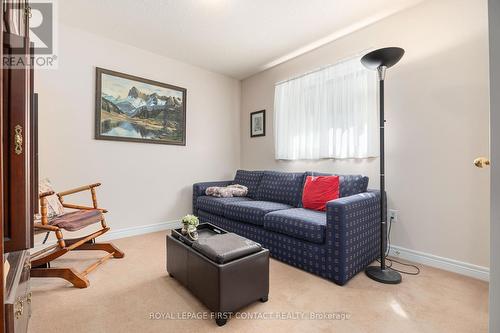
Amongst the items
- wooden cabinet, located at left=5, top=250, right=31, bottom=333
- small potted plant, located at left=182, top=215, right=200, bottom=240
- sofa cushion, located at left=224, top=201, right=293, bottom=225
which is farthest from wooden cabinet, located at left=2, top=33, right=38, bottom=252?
sofa cushion, located at left=224, top=201, right=293, bottom=225

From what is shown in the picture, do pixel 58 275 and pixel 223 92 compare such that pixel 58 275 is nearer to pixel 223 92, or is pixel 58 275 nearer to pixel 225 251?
pixel 225 251

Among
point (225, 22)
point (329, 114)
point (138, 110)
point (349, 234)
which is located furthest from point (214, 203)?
point (225, 22)

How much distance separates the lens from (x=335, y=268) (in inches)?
68.2

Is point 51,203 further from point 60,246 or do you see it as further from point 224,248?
point 224,248

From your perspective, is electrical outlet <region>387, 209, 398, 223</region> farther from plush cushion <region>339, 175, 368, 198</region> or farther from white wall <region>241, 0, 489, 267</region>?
plush cushion <region>339, 175, 368, 198</region>

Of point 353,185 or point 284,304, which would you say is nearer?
point 284,304

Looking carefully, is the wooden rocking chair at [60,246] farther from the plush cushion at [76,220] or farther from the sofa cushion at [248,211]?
the sofa cushion at [248,211]

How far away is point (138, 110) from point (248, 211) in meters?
1.90

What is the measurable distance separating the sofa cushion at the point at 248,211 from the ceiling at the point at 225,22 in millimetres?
1921

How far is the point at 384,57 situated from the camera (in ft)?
5.83

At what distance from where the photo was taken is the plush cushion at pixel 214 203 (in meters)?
2.77

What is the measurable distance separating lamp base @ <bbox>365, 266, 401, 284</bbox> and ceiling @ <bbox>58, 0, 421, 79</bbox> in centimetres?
234

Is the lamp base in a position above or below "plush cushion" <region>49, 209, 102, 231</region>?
below

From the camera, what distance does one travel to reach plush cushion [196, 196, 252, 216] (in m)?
2.77
